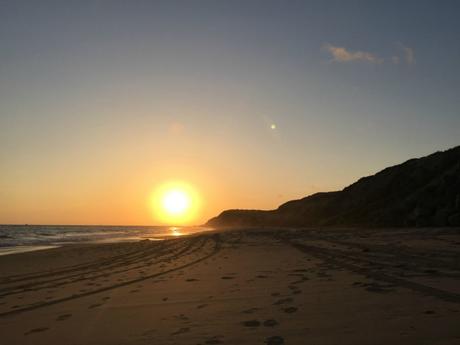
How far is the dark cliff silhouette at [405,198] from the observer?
150 feet

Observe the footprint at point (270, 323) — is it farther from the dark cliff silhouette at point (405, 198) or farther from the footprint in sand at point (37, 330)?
the dark cliff silhouette at point (405, 198)

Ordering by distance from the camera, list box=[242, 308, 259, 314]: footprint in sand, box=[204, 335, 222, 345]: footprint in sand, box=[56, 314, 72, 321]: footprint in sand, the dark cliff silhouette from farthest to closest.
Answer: the dark cliff silhouette, box=[56, 314, 72, 321]: footprint in sand, box=[242, 308, 259, 314]: footprint in sand, box=[204, 335, 222, 345]: footprint in sand

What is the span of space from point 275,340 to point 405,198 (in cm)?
5867

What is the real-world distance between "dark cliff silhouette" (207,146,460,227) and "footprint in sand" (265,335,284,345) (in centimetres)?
4011

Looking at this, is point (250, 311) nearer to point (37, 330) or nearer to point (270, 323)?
point (270, 323)

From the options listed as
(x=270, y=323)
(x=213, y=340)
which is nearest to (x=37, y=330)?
(x=213, y=340)

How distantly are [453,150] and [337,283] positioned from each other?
61.2 meters

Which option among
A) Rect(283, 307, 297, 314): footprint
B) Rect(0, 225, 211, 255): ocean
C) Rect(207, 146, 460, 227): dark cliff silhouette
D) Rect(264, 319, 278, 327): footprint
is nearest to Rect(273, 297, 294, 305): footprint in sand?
Rect(283, 307, 297, 314): footprint

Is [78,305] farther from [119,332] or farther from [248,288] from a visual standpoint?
[248,288]

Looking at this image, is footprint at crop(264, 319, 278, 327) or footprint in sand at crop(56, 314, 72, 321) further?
footprint in sand at crop(56, 314, 72, 321)

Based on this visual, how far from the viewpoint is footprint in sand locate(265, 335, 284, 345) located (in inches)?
193

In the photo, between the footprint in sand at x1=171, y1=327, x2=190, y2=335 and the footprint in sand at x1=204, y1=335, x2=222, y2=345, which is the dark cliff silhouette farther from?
the footprint in sand at x1=204, y1=335, x2=222, y2=345

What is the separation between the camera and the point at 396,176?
73.8 metres

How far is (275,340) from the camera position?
5004 millimetres
